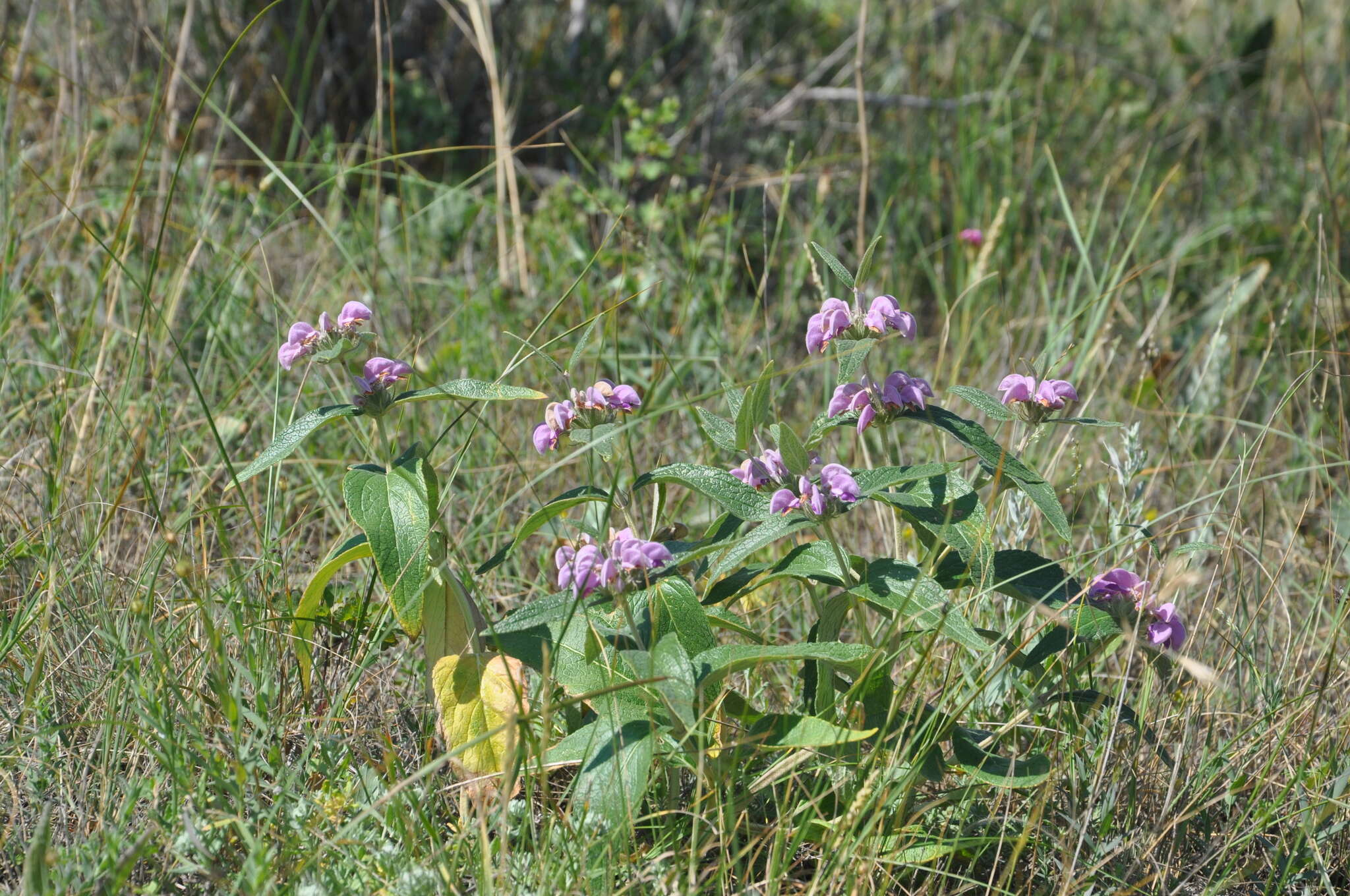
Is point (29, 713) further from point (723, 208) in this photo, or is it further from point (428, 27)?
point (428, 27)

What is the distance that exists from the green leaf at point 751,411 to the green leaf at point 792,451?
39 millimetres

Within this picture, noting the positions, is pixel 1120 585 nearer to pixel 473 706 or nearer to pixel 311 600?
pixel 473 706

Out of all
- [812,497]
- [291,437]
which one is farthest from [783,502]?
[291,437]

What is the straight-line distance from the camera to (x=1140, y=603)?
1.30 m

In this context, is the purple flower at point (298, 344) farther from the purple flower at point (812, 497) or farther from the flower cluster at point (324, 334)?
the purple flower at point (812, 497)

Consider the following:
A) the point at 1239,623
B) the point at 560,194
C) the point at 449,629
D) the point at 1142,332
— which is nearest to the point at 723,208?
the point at 560,194

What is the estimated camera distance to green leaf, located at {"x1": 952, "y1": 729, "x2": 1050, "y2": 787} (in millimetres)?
1266

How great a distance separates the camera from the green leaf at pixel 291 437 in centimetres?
126

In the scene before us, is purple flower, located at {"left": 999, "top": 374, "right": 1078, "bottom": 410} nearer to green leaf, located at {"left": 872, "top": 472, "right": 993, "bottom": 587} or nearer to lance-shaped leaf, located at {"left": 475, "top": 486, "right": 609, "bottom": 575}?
green leaf, located at {"left": 872, "top": 472, "right": 993, "bottom": 587}

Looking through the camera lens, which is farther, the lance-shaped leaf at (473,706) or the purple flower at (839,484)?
the lance-shaped leaf at (473,706)

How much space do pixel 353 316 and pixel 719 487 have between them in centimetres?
53

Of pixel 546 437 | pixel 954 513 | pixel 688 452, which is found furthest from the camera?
pixel 688 452

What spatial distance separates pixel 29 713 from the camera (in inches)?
55.0

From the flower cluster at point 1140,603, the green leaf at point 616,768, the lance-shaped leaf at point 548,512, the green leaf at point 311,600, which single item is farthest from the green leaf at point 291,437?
the flower cluster at point 1140,603
